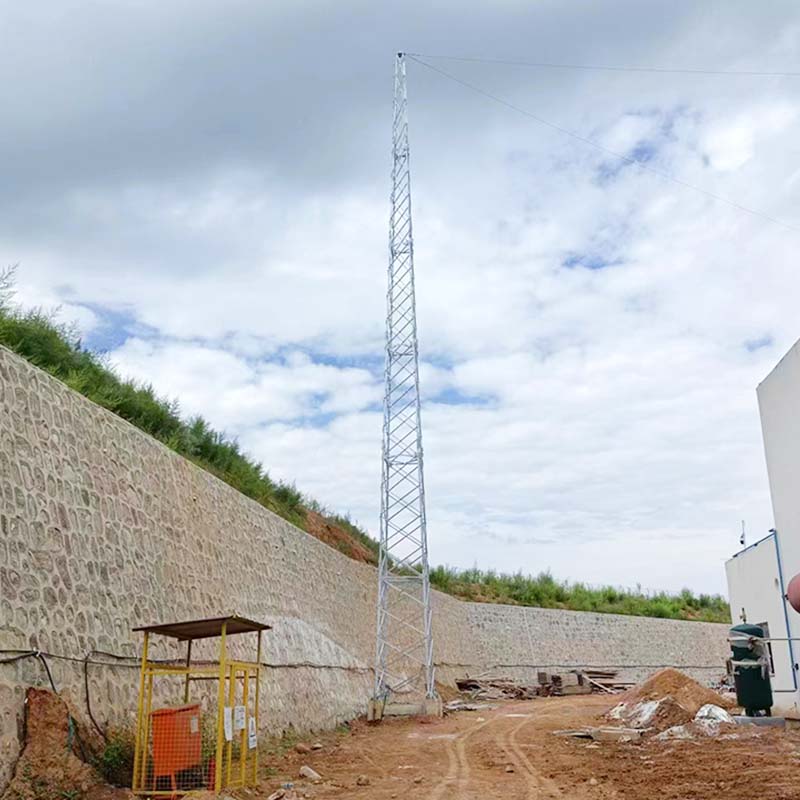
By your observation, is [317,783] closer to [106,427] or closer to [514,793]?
[514,793]

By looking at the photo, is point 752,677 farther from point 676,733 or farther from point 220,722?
point 220,722

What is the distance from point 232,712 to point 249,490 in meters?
13.4

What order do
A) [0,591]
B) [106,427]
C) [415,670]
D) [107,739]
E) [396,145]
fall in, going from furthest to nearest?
[415,670]
[396,145]
[106,427]
[107,739]
[0,591]

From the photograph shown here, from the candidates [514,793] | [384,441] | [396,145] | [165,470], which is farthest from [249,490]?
[514,793]

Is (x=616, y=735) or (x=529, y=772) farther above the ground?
(x=616, y=735)

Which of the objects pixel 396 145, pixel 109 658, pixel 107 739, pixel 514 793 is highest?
pixel 396 145

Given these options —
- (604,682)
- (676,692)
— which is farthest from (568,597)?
(676,692)

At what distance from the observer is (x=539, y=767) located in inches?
519

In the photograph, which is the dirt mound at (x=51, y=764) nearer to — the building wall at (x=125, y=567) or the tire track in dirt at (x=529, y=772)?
the building wall at (x=125, y=567)

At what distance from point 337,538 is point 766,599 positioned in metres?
16.4

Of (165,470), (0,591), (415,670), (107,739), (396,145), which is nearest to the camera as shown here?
(0,591)

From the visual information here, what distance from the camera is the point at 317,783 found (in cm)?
1187

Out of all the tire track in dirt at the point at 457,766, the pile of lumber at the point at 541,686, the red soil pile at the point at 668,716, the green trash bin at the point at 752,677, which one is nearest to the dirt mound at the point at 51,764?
the tire track in dirt at the point at 457,766

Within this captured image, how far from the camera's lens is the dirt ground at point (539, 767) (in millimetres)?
10547
